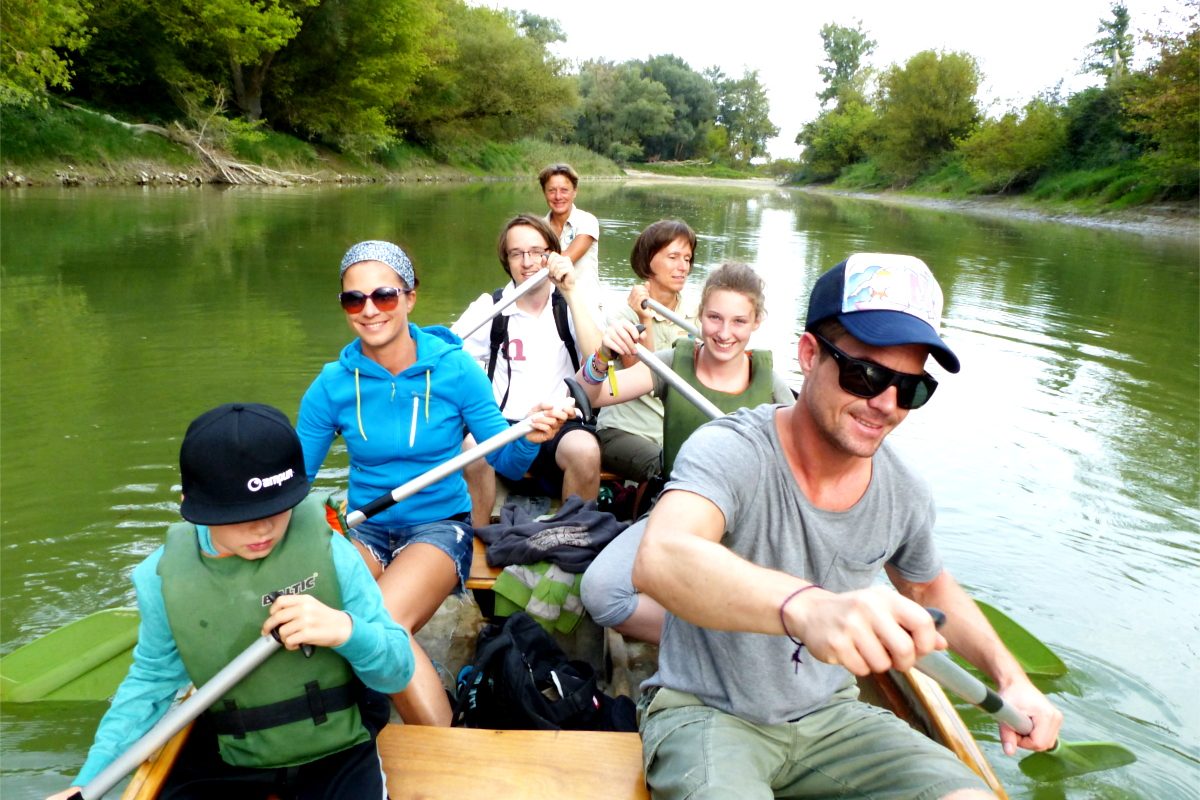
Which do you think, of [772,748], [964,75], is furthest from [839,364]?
[964,75]

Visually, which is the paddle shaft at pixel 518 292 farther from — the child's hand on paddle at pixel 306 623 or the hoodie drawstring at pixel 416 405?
the child's hand on paddle at pixel 306 623

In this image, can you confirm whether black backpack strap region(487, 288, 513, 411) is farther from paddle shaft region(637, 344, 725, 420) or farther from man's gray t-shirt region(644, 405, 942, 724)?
man's gray t-shirt region(644, 405, 942, 724)

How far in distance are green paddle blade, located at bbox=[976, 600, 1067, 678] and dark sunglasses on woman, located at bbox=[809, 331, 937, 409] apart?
258 cm

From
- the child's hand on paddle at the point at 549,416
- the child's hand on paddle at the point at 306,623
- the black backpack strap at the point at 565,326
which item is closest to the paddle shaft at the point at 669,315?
the black backpack strap at the point at 565,326

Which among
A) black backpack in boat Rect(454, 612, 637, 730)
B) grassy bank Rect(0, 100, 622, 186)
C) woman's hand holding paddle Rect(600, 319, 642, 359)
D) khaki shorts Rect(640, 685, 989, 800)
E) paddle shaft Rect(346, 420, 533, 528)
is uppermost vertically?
grassy bank Rect(0, 100, 622, 186)

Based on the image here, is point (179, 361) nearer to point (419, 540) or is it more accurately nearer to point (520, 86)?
point (419, 540)

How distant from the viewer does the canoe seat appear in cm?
208

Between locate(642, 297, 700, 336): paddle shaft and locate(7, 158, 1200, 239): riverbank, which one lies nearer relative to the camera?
locate(642, 297, 700, 336): paddle shaft

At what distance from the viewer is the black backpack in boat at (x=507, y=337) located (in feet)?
14.7

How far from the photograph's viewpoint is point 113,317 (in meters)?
8.48

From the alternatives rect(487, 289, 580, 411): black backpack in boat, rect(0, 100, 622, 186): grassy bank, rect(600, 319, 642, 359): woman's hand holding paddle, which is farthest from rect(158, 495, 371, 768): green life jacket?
rect(0, 100, 622, 186): grassy bank

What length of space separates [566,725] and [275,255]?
1183cm

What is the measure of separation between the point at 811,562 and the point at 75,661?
2863mm

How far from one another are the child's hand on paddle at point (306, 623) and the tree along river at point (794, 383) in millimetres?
1800
